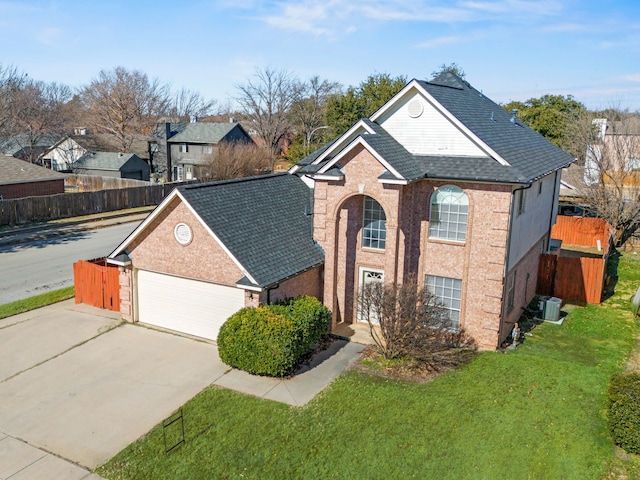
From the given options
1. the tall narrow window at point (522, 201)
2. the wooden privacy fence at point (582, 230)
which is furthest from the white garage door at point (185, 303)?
the wooden privacy fence at point (582, 230)

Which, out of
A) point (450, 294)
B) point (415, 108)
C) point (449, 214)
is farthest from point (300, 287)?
point (415, 108)

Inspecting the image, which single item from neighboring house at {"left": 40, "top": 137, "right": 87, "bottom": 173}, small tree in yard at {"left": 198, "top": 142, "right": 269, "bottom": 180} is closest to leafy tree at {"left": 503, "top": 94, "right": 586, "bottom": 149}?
small tree in yard at {"left": 198, "top": 142, "right": 269, "bottom": 180}

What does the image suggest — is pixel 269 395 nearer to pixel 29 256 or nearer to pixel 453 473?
pixel 453 473

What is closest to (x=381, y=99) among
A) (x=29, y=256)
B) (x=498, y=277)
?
(x=29, y=256)

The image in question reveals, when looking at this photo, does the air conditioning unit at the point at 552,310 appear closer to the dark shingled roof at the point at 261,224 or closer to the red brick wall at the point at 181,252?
the dark shingled roof at the point at 261,224

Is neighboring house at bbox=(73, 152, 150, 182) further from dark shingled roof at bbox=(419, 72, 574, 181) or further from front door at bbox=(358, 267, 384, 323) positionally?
front door at bbox=(358, 267, 384, 323)

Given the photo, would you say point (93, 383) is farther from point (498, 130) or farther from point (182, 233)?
point (498, 130)
